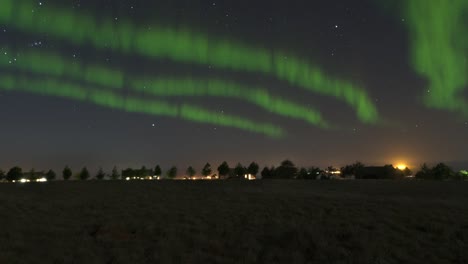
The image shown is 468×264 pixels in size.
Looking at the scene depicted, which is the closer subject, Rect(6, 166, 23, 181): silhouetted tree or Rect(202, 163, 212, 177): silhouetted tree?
Rect(6, 166, 23, 181): silhouetted tree

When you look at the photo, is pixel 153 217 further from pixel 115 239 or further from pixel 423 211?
pixel 423 211

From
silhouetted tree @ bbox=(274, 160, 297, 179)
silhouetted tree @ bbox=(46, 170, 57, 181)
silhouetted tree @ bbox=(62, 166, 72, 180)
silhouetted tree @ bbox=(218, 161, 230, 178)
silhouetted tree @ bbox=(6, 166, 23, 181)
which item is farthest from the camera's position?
silhouetted tree @ bbox=(218, 161, 230, 178)

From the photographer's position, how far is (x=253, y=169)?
346 ft

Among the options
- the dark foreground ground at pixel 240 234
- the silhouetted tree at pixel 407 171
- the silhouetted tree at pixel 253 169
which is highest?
the silhouetted tree at pixel 253 169

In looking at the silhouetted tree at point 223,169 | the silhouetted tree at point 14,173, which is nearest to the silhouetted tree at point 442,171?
the silhouetted tree at point 223,169

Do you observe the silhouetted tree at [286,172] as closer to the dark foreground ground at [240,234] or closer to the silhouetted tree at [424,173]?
the silhouetted tree at [424,173]

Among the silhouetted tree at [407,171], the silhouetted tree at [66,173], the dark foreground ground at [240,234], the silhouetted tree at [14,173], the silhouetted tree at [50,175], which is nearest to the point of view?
the dark foreground ground at [240,234]

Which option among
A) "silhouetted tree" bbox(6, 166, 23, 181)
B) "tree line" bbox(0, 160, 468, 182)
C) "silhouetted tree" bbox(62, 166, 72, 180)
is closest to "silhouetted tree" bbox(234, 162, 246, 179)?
"tree line" bbox(0, 160, 468, 182)

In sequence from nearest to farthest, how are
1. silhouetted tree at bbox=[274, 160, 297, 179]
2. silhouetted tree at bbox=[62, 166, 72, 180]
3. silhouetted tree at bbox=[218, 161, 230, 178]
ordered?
silhouetted tree at bbox=[62, 166, 72, 180] < silhouetted tree at bbox=[274, 160, 297, 179] < silhouetted tree at bbox=[218, 161, 230, 178]

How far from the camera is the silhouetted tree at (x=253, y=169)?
105 meters

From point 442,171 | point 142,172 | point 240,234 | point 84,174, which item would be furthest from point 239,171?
point 240,234

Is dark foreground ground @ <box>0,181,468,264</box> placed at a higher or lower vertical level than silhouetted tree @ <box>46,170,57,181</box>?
lower

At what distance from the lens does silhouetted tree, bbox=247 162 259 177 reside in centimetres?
10538

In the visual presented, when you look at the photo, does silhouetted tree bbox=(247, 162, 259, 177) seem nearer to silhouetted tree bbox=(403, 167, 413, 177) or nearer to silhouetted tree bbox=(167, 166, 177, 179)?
silhouetted tree bbox=(167, 166, 177, 179)
